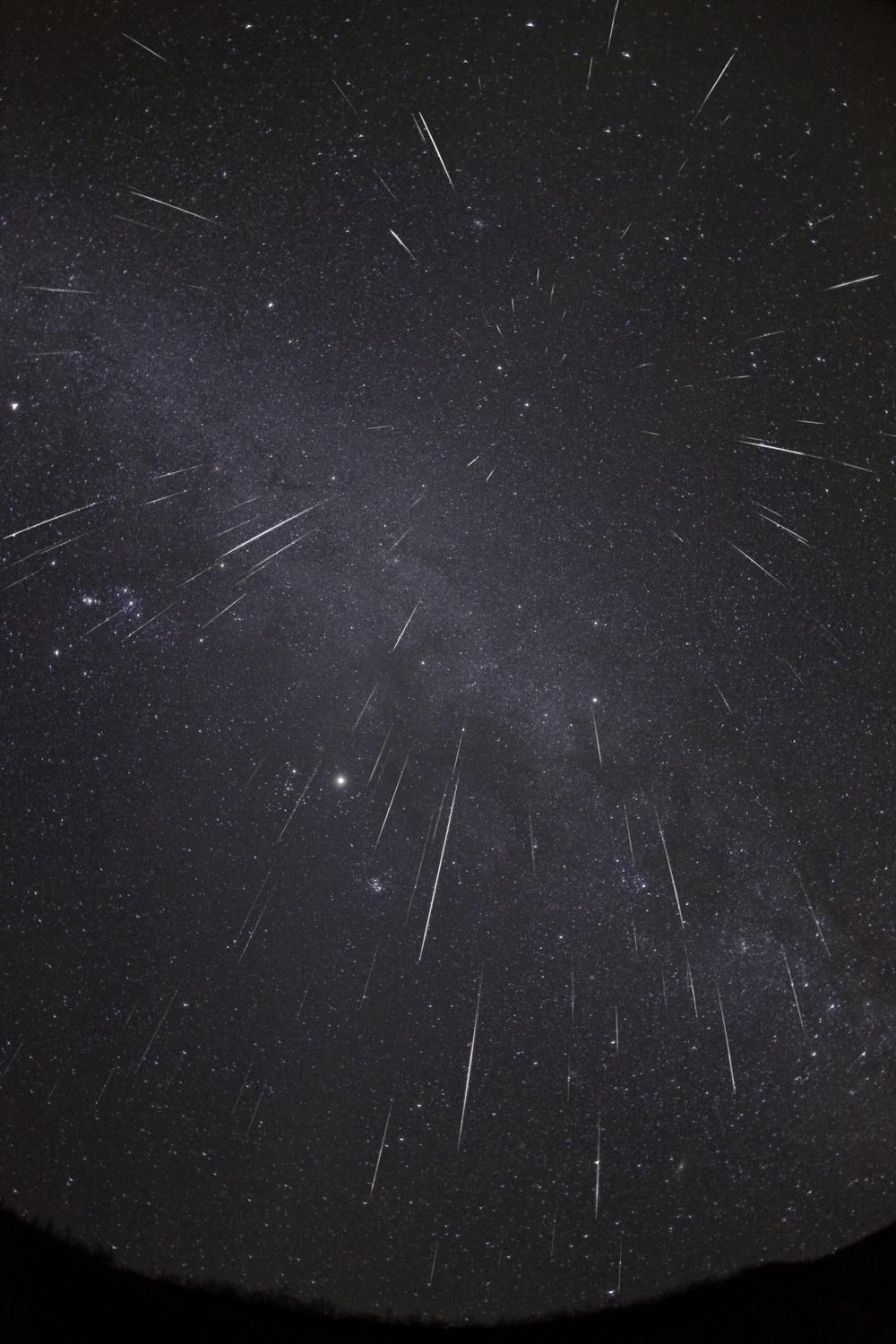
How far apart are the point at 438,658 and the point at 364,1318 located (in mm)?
2791

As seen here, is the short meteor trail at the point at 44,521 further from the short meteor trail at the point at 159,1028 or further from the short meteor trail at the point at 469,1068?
the short meteor trail at the point at 469,1068

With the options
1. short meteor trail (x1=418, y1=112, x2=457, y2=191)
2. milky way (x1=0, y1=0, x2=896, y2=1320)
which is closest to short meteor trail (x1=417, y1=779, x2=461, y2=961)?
milky way (x1=0, y1=0, x2=896, y2=1320)

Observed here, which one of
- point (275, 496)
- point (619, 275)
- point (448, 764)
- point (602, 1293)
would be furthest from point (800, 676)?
point (602, 1293)

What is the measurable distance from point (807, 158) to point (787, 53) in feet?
1.38

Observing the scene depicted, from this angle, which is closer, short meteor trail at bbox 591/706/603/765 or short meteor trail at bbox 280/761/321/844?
short meteor trail at bbox 280/761/321/844

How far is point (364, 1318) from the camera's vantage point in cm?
461

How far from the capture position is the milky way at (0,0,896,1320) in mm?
4539

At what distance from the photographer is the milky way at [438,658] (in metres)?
4.54

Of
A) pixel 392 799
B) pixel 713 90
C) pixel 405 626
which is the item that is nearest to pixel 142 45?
pixel 713 90

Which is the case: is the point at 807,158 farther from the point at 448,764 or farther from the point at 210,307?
the point at 448,764

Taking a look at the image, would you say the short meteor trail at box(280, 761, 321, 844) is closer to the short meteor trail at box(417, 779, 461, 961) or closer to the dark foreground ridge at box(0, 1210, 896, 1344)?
the short meteor trail at box(417, 779, 461, 961)

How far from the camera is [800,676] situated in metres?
4.90

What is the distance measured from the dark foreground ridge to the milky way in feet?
0.32

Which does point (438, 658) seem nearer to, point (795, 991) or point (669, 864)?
point (669, 864)
